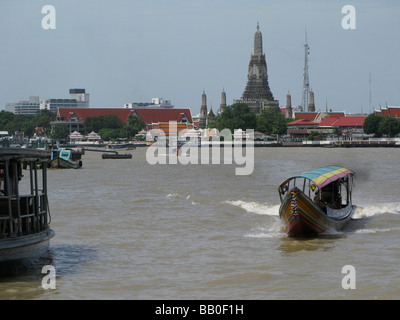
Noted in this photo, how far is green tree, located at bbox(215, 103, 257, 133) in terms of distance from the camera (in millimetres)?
137500

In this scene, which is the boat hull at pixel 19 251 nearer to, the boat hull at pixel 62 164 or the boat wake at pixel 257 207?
the boat wake at pixel 257 207

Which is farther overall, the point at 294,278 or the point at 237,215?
the point at 237,215

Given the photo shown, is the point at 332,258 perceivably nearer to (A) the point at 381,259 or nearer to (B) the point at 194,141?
(A) the point at 381,259

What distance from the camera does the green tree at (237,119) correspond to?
451 ft

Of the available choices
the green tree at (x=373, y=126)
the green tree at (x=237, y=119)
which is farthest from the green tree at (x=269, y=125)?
the green tree at (x=373, y=126)

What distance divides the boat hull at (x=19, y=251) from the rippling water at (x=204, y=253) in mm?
264

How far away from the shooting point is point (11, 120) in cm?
18562

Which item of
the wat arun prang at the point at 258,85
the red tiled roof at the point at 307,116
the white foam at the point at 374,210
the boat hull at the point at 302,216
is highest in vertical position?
the wat arun prang at the point at 258,85

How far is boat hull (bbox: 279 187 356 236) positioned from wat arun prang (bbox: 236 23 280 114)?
147 m

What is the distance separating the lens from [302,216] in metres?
20.1

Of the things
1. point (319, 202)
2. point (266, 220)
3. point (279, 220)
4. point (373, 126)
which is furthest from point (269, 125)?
point (319, 202)

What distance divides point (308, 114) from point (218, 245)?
159 meters
